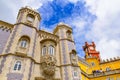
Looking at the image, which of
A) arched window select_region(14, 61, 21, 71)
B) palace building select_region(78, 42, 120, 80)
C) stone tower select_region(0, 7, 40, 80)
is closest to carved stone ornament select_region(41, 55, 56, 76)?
stone tower select_region(0, 7, 40, 80)

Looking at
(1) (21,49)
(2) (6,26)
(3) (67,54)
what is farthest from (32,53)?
(2) (6,26)

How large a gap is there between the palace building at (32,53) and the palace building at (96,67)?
12.2 meters

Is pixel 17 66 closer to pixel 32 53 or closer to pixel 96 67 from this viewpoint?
pixel 32 53

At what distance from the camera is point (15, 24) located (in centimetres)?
2680

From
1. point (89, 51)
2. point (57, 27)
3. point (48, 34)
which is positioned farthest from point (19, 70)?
point (89, 51)

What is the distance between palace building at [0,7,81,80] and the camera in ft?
69.3

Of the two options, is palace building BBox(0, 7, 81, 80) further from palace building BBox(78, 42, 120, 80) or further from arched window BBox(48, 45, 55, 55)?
palace building BBox(78, 42, 120, 80)

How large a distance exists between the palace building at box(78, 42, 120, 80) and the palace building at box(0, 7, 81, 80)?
12.2 meters

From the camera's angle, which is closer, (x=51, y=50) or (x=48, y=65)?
(x=48, y=65)

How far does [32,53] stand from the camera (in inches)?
948

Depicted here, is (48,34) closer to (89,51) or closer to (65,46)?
(65,46)

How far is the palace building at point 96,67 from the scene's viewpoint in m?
40.2

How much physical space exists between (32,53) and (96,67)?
33.7 meters

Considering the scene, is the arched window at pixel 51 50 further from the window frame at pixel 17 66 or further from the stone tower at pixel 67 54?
the window frame at pixel 17 66
